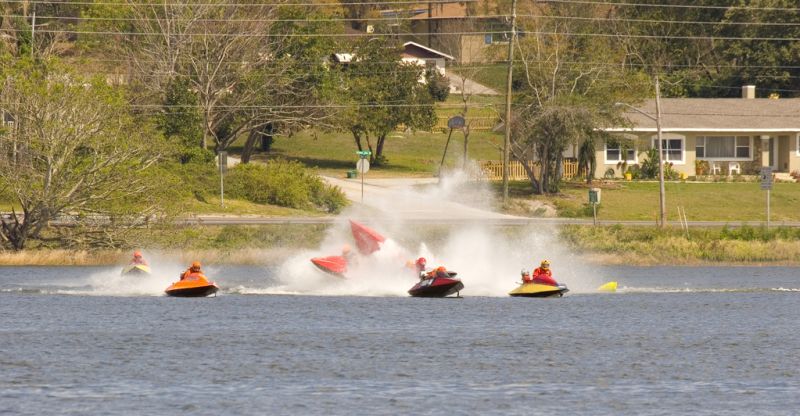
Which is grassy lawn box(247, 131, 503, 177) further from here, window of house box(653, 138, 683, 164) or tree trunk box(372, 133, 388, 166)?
window of house box(653, 138, 683, 164)

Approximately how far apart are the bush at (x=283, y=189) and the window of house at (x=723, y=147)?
33947 millimetres

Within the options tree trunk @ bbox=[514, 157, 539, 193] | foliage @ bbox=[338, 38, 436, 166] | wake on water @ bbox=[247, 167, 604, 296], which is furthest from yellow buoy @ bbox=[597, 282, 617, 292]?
foliage @ bbox=[338, 38, 436, 166]

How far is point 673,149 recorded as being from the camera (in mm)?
104812

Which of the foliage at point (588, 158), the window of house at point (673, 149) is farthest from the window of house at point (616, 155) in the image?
the foliage at point (588, 158)

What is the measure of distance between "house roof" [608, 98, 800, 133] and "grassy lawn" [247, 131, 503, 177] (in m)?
13.5

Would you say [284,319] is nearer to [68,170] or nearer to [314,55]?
[68,170]

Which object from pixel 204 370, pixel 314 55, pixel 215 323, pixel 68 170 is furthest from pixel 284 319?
pixel 314 55

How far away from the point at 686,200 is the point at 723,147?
55.7 ft

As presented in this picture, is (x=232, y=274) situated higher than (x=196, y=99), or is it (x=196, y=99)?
(x=196, y=99)

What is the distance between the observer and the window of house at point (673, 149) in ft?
343

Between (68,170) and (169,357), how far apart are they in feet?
90.2

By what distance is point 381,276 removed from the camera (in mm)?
54031

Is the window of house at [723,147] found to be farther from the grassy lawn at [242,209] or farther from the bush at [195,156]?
the bush at [195,156]

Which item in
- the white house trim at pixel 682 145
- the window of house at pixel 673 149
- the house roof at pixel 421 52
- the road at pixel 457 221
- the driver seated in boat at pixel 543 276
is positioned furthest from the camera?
the house roof at pixel 421 52
